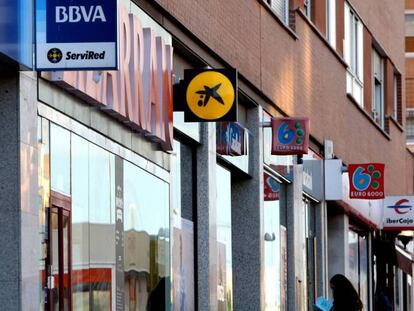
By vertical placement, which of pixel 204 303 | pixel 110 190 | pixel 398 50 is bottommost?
pixel 204 303

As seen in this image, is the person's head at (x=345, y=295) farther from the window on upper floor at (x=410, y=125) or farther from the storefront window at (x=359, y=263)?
the window on upper floor at (x=410, y=125)

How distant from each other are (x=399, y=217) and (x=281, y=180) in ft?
40.5

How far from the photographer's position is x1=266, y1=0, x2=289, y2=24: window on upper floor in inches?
983

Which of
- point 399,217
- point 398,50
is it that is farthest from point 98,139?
point 398,50

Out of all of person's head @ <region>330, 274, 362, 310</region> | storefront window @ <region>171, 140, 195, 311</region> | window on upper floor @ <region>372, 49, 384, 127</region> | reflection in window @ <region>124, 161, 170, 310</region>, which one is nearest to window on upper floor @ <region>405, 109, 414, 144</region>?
window on upper floor @ <region>372, 49, 384, 127</region>

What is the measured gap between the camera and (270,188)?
80.1 ft

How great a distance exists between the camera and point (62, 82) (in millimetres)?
13117

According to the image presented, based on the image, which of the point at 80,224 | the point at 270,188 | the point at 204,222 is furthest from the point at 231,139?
the point at 80,224

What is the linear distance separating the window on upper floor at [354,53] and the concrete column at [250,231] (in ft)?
32.2

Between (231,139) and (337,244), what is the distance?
11541 mm

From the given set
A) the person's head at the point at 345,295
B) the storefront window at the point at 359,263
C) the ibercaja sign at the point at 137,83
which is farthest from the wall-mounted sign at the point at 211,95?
the storefront window at the point at 359,263

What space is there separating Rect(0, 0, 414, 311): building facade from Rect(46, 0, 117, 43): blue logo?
0.54 metres

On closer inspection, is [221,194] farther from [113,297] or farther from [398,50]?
[398,50]

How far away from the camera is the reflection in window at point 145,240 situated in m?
15.9
